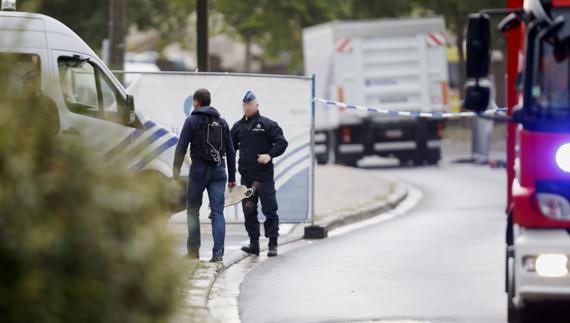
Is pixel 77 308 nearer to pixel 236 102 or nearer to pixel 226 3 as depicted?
pixel 236 102

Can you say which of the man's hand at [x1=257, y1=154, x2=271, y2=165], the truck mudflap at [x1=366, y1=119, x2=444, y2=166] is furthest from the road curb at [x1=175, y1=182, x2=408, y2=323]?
the truck mudflap at [x1=366, y1=119, x2=444, y2=166]

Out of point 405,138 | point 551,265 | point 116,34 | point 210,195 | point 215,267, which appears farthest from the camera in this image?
point 405,138

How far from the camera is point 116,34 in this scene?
74.7 ft

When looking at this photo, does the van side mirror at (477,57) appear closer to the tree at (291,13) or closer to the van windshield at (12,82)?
the van windshield at (12,82)

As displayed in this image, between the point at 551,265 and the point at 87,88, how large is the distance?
7.27 m

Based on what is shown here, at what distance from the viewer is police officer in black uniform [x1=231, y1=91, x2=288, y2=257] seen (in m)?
14.2

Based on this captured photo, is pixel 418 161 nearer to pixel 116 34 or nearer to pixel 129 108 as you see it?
pixel 116 34

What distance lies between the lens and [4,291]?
4.45m

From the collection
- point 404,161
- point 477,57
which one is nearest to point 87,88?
point 477,57

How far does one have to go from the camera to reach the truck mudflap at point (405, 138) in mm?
33156

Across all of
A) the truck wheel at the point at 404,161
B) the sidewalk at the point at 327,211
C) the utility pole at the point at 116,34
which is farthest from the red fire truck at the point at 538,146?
the truck wheel at the point at 404,161

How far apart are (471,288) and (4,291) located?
746cm

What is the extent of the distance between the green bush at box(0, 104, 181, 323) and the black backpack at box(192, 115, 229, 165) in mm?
7997

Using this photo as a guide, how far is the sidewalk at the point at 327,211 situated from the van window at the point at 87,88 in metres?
1.39
